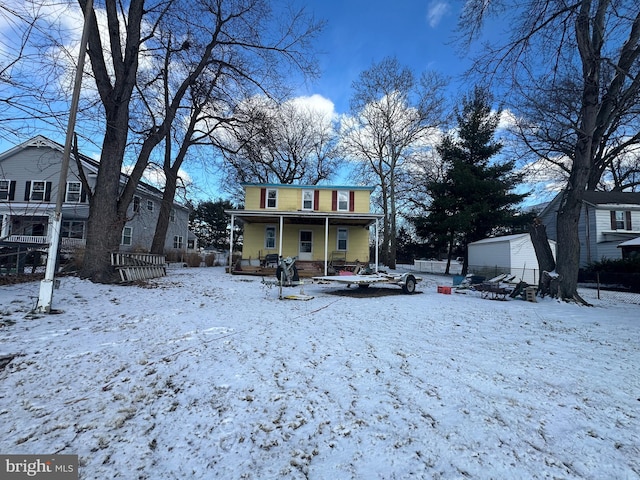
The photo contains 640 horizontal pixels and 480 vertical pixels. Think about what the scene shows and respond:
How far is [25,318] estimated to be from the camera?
505 centimetres

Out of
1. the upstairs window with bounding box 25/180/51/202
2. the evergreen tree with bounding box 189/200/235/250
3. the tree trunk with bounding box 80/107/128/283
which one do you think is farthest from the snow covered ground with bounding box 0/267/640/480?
the evergreen tree with bounding box 189/200/235/250

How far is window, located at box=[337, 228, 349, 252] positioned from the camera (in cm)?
2056

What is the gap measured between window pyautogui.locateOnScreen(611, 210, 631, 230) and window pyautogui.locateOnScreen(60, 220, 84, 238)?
3817 centimetres

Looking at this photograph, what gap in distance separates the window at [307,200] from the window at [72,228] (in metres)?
15.5

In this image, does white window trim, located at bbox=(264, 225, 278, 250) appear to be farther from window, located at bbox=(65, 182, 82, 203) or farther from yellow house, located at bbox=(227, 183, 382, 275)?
window, located at bbox=(65, 182, 82, 203)

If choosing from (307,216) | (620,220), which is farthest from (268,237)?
(620,220)

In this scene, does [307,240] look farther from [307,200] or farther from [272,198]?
[272,198]

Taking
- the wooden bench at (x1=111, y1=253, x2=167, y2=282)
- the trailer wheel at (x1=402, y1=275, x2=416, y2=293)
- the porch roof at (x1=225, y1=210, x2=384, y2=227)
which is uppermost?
the porch roof at (x1=225, y1=210, x2=384, y2=227)

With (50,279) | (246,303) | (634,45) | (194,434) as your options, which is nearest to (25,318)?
(50,279)

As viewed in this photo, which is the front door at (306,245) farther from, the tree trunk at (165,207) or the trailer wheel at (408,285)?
the trailer wheel at (408,285)

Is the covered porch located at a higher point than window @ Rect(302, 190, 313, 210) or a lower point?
lower

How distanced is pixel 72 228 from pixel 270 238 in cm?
1434

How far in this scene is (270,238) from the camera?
2030 centimetres

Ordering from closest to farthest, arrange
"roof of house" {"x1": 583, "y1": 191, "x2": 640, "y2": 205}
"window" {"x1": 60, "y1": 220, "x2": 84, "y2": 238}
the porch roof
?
the porch roof
"window" {"x1": 60, "y1": 220, "x2": 84, "y2": 238}
"roof of house" {"x1": 583, "y1": 191, "x2": 640, "y2": 205}
